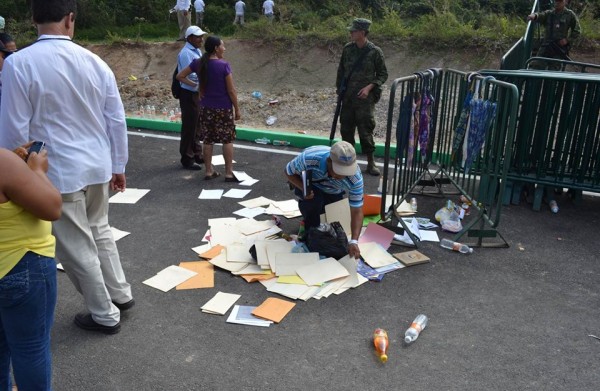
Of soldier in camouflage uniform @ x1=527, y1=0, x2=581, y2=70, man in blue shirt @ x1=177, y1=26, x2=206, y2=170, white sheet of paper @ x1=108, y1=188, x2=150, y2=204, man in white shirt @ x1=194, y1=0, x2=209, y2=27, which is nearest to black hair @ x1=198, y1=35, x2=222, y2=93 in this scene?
man in blue shirt @ x1=177, y1=26, x2=206, y2=170

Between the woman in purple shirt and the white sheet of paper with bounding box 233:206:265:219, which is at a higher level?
the woman in purple shirt

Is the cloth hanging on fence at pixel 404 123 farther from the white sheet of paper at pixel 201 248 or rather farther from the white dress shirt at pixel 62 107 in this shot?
the white dress shirt at pixel 62 107

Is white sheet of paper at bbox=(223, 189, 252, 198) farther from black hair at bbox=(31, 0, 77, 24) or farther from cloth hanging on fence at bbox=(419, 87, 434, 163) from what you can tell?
black hair at bbox=(31, 0, 77, 24)

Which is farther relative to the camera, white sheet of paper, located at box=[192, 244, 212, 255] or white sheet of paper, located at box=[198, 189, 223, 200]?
white sheet of paper, located at box=[198, 189, 223, 200]

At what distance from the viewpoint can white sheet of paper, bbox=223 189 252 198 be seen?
5.94 meters

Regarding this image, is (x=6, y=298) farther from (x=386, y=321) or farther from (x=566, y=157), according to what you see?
(x=566, y=157)

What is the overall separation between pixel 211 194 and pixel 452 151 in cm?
270

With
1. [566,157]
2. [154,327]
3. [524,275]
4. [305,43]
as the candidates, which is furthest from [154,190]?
[305,43]

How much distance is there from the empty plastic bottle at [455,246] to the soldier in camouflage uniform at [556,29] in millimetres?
5415

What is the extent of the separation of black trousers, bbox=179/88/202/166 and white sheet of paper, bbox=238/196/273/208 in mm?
1527

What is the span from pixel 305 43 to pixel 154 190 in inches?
410

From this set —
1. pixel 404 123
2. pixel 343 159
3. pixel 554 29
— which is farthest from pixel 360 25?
pixel 554 29

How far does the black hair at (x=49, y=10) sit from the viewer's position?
8.91 ft

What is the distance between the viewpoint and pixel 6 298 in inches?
82.8
